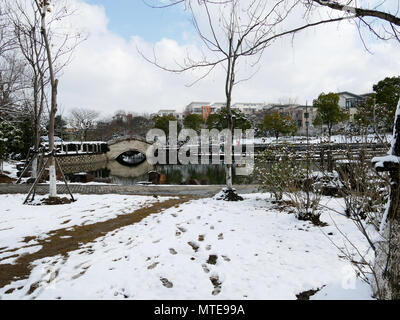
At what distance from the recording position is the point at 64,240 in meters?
3.81

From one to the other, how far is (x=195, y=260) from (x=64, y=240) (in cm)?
224

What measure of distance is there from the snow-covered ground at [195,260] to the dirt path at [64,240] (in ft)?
0.38

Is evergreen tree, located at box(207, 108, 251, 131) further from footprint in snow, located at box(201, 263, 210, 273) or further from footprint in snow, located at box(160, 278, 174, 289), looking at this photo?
footprint in snow, located at box(160, 278, 174, 289)

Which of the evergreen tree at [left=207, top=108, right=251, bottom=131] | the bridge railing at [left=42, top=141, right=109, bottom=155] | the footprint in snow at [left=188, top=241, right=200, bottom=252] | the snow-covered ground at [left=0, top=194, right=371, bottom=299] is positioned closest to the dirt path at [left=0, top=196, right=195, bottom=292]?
the snow-covered ground at [left=0, top=194, right=371, bottom=299]

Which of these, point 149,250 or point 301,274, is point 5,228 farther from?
point 301,274

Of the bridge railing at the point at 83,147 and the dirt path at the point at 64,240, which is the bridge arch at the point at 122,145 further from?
the dirt path at the point at 64,240

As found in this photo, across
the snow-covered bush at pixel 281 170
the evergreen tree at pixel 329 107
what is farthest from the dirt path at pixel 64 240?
the evergreen tree at pixel 329 107

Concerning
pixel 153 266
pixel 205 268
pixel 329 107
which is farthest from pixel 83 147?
pixel 329 107

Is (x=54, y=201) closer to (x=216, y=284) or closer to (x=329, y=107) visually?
(x=216, y=284)

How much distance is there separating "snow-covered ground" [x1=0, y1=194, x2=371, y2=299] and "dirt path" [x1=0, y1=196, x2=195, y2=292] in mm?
116

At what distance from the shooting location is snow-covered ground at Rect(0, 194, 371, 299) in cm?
234

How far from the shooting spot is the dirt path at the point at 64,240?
109 inches
